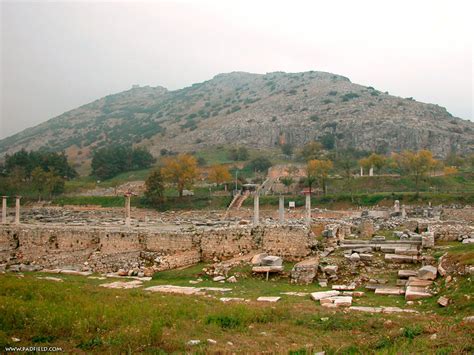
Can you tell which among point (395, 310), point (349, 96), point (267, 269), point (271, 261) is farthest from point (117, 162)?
point (395, 310)

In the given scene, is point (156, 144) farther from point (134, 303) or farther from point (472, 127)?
point (134, 303)

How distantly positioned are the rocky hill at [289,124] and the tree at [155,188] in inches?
1955

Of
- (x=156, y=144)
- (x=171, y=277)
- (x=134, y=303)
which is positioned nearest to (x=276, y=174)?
(x=156, y=144)

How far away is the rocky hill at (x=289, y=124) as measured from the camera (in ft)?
335

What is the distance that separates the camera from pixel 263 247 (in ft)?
70.1

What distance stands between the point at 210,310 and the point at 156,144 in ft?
359

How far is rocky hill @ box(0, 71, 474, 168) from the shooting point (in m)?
102

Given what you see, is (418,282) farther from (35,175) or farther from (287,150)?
(287,150)

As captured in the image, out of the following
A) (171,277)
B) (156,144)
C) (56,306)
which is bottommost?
(171,277)

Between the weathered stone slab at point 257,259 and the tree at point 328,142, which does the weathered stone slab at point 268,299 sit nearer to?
the weathered stone slab at point 257,259

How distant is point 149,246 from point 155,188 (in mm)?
35118

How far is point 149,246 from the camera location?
23219 millimetres

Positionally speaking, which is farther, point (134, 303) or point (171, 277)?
point (171, 277)

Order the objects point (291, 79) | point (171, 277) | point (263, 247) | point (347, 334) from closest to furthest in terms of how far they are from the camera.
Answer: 1. point (347, 334)
2. point (171, 277)
3. point (263, 247)
4. point (291, 79)
